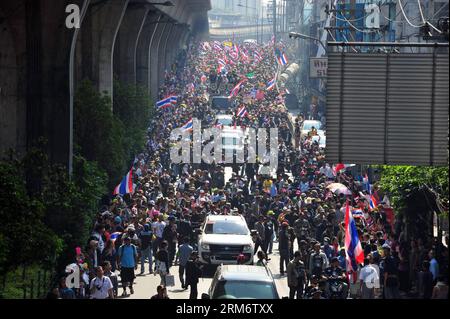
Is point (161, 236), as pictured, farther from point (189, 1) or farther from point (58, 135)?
point (189, 1)

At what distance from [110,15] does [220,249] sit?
20837mm

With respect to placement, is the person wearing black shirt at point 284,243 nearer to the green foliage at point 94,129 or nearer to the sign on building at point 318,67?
the green foliage at point 94,129

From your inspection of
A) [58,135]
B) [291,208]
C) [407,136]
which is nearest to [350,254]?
[407,136]

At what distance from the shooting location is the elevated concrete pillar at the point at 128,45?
6103 centimetres

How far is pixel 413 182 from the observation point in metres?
26.8

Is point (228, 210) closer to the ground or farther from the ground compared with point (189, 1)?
closer to the ground

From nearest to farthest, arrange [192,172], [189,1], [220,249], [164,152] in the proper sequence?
[220,249]
[192,172]
[164,152]
[189,1]

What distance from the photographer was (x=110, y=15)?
156 ft

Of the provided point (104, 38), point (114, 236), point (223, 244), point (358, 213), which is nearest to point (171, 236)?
point (223, 244)

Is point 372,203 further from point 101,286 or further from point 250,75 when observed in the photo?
point 250,75

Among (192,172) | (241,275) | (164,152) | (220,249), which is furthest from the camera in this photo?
(164,152)

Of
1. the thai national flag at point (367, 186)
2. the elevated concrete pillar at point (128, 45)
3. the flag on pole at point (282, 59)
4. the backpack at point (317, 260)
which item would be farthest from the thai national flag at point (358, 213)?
the flag on pole at point (282, 59)

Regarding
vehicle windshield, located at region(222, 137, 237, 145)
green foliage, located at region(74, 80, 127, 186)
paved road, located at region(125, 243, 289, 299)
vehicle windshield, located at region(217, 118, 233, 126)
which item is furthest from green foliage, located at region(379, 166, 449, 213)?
vehicle windshield, located at region(217, 118, 233, 126)

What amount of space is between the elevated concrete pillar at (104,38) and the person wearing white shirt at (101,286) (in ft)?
79.3
